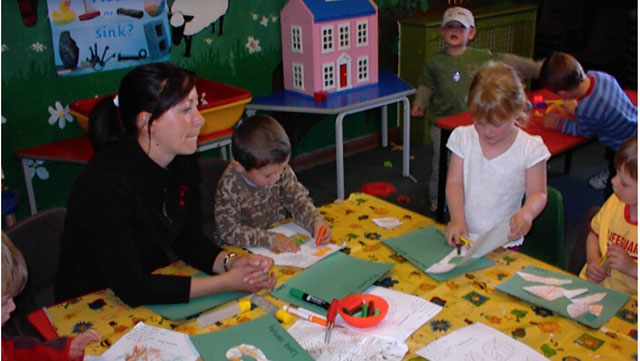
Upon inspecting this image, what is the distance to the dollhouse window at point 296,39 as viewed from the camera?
13.6 feet

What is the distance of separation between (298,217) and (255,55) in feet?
8.22

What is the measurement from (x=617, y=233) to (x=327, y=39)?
8.68 ft

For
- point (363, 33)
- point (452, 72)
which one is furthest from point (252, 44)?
point (452, 72)

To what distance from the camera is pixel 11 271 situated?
1.32 metres

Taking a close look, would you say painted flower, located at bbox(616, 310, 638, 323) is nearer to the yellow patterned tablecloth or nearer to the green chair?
the yellow patterned tablecloth

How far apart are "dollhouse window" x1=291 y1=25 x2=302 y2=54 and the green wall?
20 cm

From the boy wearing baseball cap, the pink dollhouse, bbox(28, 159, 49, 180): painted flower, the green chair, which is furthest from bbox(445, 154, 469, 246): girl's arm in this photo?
bbox(28, 159, 49, 180): painted flower

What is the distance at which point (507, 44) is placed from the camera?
18.2 ft

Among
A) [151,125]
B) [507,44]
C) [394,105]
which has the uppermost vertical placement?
[151,125]

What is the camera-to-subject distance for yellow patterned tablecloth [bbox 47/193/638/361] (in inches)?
52.6

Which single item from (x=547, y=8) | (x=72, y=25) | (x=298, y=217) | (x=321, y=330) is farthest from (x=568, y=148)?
(x=547, y=8)

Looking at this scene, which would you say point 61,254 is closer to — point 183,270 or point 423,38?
point 183,270

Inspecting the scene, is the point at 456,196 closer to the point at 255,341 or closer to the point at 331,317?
the point at 331,317

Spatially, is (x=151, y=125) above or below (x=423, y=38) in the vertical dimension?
above
